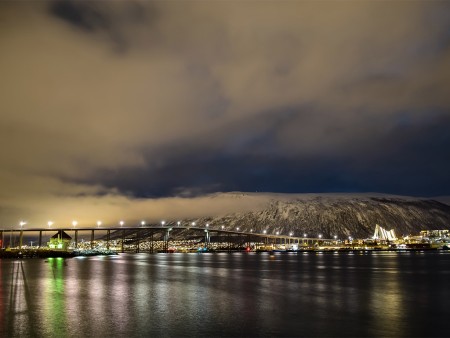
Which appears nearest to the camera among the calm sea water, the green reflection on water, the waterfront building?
the green reflection on water

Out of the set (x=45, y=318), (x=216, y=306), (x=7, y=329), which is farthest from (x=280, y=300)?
(x=7, y=329)

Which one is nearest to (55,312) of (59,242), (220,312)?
(220,312)

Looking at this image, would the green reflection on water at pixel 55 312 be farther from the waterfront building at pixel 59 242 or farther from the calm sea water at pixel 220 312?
the waterfront building at pixel 59 242

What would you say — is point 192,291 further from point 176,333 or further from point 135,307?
point 176,333

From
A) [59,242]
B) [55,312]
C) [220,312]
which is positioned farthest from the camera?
[59,242]

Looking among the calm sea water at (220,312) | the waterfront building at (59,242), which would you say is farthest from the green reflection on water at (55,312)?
the waterfront building at (59,242)

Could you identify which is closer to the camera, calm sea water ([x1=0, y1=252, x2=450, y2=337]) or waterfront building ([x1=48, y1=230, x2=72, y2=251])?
calm sea water ([x1=0, y1=252, x2=450, y2=337])

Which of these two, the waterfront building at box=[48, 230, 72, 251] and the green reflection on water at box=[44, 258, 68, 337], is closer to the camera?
the green reflection on water at box=[44, 258, 68, 337]

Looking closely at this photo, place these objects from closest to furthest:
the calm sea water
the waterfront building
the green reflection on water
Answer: the green reflection on water < the calm sea water < the waterfront building

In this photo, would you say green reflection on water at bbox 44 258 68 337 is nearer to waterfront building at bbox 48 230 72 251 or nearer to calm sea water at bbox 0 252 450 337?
calm sea water at bbox 0 252 450 337

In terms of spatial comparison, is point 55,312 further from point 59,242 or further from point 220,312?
point 59,242

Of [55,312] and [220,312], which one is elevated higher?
[55,312]

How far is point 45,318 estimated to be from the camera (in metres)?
20.4

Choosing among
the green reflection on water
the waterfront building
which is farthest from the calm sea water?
the waterfront building
